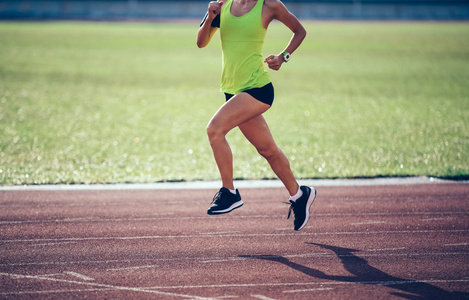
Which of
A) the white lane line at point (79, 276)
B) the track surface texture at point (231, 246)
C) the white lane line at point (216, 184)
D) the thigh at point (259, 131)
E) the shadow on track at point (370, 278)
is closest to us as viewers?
the shadow on track at point (370, 278)

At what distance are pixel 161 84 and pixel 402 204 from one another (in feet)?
50.2

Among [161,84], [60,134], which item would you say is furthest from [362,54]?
[60,134]

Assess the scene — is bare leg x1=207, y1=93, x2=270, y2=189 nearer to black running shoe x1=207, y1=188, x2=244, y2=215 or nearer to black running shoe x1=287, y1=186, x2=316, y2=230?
black running shoe x1=207, y1=188, x2=244, y2=215

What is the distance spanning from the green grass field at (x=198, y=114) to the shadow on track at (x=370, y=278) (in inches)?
141

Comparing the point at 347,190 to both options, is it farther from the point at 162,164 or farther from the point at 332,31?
the point at 332,31

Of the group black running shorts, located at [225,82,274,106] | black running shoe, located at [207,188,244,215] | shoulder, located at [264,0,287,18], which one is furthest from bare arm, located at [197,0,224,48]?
black running shoe, located at [207,188,244,215]

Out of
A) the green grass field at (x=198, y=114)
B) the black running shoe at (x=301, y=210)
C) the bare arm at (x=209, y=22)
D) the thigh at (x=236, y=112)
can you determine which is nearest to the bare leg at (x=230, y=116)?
the thigh at (x=236, y=112)

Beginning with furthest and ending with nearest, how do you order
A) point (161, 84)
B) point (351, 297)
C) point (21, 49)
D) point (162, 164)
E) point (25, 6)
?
point (25, 6)
point (21, 49)
point (161, 84)
point (162, 164)
point (351, 297)

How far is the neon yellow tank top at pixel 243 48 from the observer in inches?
216

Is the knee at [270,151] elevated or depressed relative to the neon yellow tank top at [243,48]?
depressed

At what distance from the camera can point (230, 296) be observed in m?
4.30

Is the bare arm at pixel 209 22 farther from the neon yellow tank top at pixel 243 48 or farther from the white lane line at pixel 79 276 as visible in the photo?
the white lane line at pixel 79 276

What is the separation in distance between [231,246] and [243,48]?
1844 mm

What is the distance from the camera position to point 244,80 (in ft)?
18.2
